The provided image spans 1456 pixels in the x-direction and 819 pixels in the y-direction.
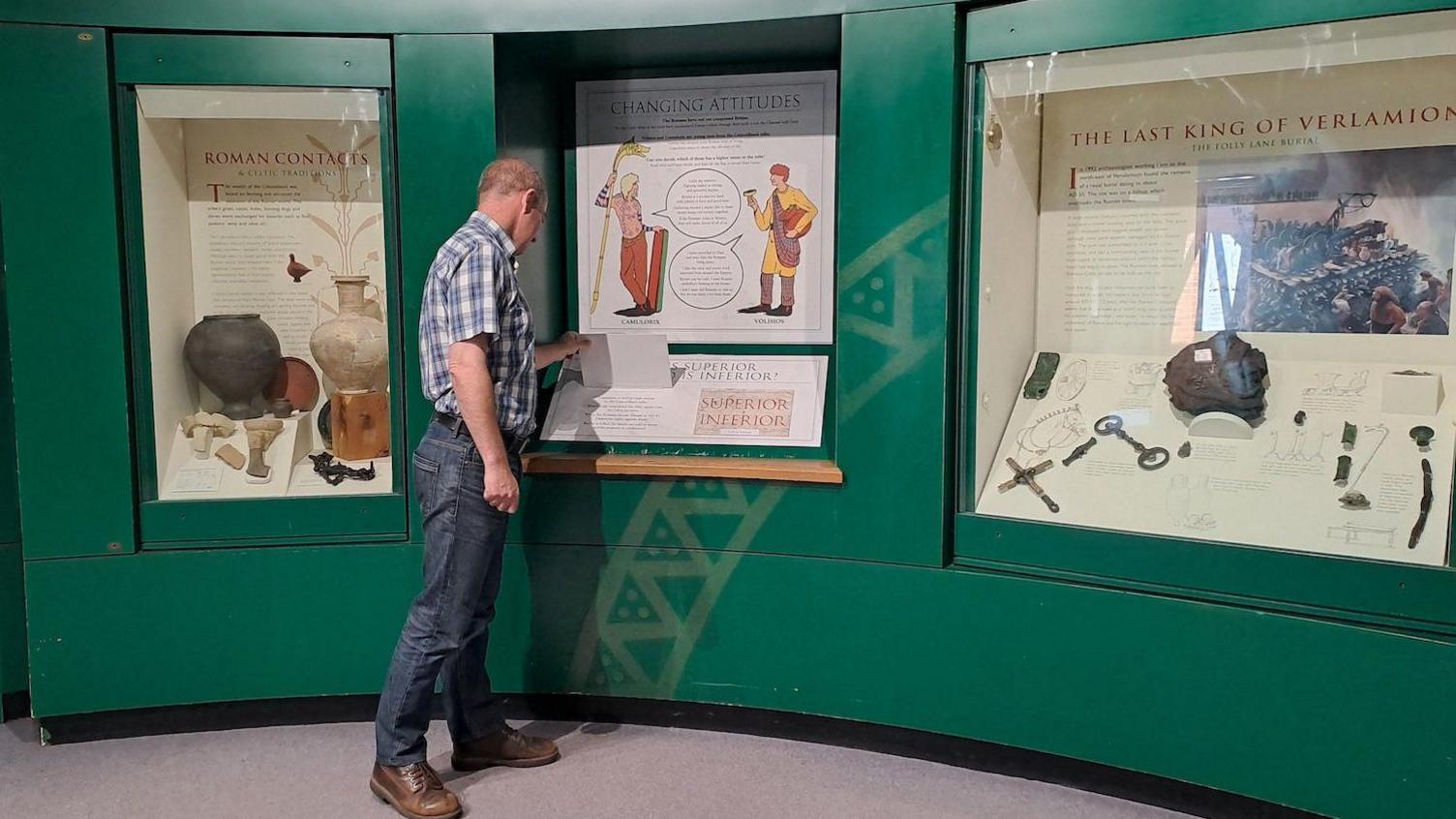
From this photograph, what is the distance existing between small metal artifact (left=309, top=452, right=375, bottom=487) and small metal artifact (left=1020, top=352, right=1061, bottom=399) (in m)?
2.09

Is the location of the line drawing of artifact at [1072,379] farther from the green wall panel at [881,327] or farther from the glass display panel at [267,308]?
the glass display panel at [267,308]

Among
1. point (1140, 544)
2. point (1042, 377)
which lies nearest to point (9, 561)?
point (1042, 377)

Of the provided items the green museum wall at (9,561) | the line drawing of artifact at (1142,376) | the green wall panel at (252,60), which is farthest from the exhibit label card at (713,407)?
the green museum wall at (9,561)

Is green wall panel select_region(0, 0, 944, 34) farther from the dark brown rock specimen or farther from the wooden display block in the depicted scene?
the dark brown rock specimen

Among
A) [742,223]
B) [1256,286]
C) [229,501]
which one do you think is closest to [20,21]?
[229,501]

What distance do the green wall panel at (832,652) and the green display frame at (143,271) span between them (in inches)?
3.2

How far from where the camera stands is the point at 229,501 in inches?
127

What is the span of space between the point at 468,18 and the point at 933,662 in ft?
7.70

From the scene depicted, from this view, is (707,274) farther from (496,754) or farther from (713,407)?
(496,754)

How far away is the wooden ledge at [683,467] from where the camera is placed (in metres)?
3.09

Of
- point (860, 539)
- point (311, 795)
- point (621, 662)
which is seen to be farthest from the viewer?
point (621, 662)

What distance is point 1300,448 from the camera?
2627 millimetres

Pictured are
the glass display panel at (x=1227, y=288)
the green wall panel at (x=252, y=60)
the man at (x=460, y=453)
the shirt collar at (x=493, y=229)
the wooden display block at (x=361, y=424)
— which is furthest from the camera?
the wooden display block at (x=361, y=424)

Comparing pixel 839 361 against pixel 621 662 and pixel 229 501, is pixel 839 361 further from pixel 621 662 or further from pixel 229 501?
pixel 229 501
